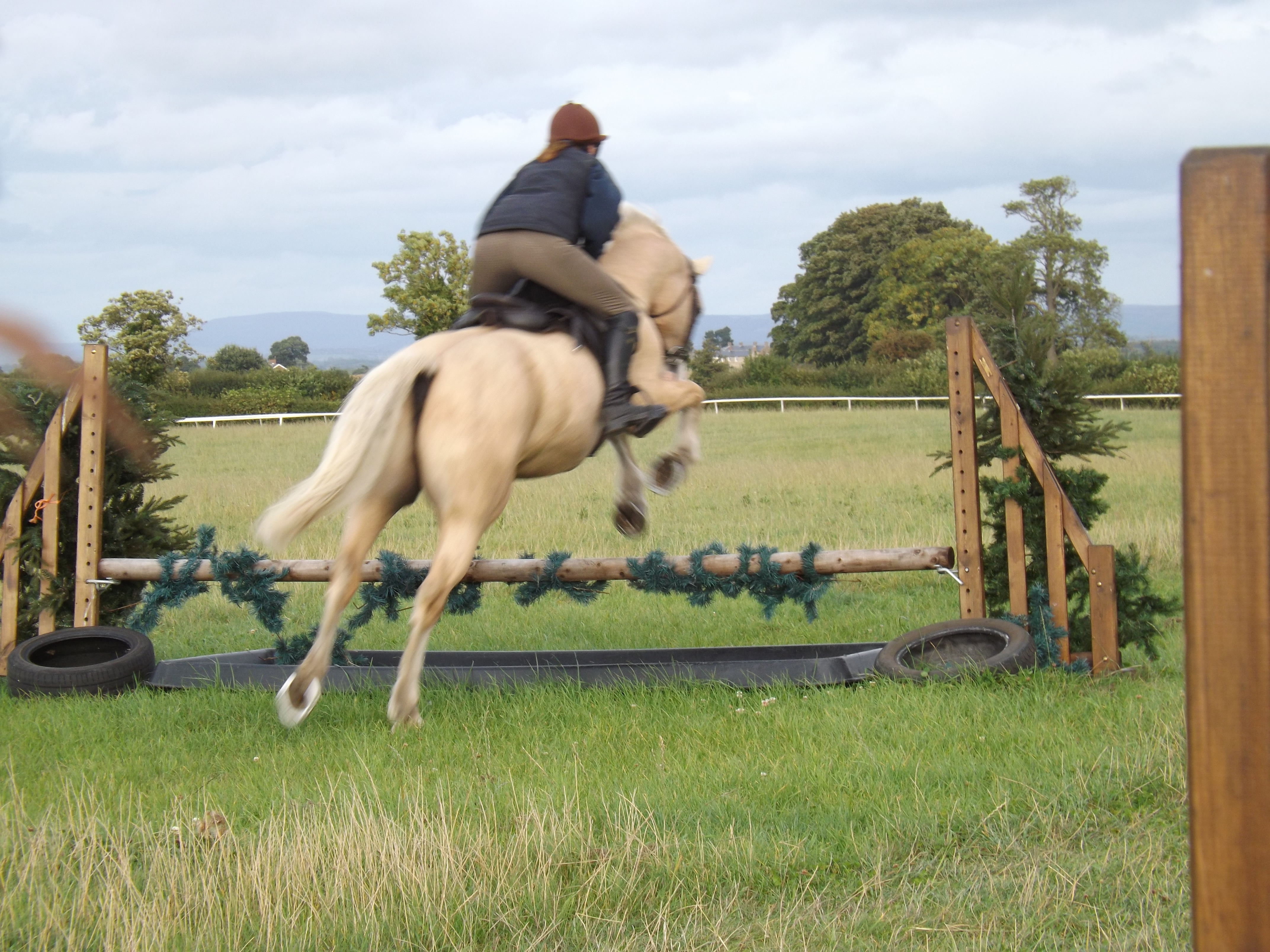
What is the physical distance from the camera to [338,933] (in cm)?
292

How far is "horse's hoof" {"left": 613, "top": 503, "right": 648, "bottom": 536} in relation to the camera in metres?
6.17

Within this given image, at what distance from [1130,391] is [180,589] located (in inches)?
1506

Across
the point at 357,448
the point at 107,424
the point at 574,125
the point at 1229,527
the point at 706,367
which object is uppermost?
the point at 706,367

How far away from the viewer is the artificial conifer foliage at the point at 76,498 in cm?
646

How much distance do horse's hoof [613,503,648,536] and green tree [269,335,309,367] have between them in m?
90.1

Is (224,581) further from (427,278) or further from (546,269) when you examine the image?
(427,278)

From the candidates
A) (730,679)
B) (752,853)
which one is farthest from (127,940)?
(730,679)

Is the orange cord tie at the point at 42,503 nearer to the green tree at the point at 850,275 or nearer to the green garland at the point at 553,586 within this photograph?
the green garland at the point at 553,586

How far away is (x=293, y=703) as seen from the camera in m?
4.71

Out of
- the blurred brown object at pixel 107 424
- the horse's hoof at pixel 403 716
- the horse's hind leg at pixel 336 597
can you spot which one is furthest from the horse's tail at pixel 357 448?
the blurred brown object at pixel 107 424

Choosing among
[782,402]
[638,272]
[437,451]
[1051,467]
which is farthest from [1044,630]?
[782,402]

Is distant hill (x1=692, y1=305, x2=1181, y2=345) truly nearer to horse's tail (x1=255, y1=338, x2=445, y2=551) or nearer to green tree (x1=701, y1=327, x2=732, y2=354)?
horse's tail (x1=255, y1=338, x2=445, y2=551)

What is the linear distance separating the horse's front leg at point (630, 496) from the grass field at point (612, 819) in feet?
3.40

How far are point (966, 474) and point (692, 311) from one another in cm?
178
